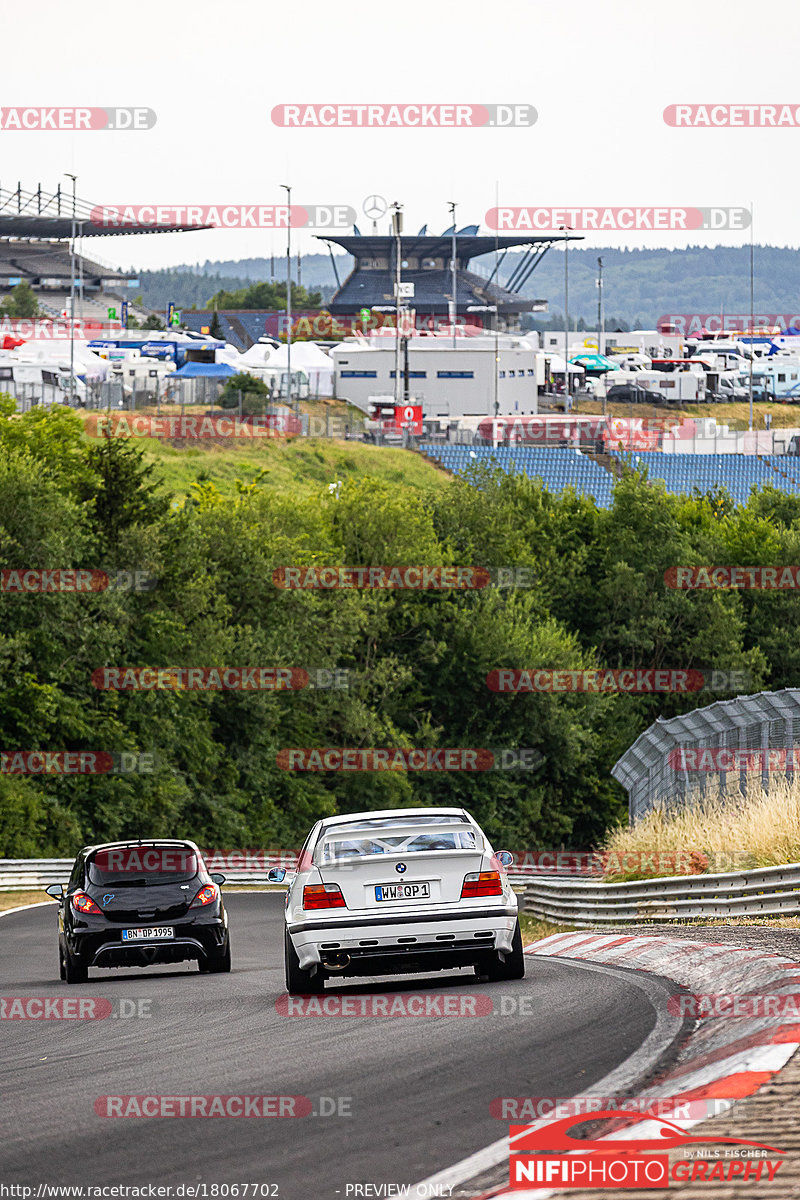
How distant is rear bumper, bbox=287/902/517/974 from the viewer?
1103 cm

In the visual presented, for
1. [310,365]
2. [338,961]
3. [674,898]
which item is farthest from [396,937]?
[310,365]

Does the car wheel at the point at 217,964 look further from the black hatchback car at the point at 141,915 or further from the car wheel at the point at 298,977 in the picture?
the car wheel at the point at 298,977

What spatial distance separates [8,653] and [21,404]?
1166 inches

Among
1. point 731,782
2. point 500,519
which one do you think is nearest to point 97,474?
point 500,519

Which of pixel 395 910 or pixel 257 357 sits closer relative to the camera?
pixel 395 910

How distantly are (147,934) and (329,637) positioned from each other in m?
39.7

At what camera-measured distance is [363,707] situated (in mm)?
53344

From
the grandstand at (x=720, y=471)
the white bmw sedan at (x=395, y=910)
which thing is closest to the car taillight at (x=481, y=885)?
the white bmw sedan at (x=395, y=910)

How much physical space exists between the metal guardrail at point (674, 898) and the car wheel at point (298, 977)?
508 centimetres

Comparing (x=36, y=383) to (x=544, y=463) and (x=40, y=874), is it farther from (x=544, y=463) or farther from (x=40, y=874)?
(x=40, y=874)

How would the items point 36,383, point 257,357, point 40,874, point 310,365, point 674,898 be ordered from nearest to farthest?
point 674,898, point 40,874, point 36,383, point 310,365, point 257,357

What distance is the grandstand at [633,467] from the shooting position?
82.1 meters

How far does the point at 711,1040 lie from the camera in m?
7.83

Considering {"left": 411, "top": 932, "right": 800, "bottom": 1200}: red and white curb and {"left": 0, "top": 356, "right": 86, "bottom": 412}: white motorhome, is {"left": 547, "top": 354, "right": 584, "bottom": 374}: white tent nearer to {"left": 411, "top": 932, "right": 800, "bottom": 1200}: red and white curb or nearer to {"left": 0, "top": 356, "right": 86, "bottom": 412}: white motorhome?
{"left": 0, "top": 356, "right": 86, "bottom": 412}: white motorhome
